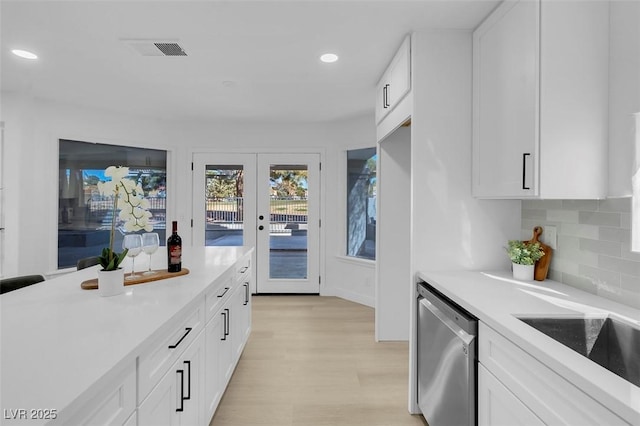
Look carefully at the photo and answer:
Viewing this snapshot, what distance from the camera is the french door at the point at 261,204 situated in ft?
16.3

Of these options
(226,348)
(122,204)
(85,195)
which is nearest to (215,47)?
(122,204)

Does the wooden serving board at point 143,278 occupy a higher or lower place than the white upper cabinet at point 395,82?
lower

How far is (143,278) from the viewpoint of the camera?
182 centimetres

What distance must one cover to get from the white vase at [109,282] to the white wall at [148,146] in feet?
9.92

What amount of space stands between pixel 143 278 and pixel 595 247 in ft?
7.27

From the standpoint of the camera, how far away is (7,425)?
0.67 metres

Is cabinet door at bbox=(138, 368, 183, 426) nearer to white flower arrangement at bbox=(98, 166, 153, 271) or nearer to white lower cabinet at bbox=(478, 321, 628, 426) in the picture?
white flower arrangement at bbox=(98, 166, 153, 271)

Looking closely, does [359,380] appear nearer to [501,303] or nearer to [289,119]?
[501,303]

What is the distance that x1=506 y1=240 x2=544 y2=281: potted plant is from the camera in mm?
1942

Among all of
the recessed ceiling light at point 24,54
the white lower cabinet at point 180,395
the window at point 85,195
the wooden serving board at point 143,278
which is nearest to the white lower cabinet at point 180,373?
the white lower cabinet at point 180,395

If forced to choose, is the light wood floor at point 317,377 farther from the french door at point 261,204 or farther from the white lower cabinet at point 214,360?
the french door at point 261,204

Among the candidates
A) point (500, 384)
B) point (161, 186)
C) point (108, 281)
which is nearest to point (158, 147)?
point (161, 186)

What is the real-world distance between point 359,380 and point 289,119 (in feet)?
10.9

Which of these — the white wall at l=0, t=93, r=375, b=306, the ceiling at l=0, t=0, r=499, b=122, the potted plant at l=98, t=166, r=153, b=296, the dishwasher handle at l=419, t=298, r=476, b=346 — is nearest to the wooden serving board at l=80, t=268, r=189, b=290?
the potted plant at l=98, t=166, r=153, b=296
